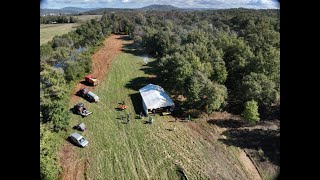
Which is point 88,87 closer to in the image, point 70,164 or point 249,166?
point 70,164

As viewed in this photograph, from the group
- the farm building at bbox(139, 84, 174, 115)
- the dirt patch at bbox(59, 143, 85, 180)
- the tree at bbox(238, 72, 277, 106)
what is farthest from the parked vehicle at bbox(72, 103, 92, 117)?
the tree at bbox(238, 72, 277, 106)

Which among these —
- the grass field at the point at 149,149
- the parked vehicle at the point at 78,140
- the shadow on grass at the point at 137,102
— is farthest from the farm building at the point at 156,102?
the parked vehicle at the point at 78,140

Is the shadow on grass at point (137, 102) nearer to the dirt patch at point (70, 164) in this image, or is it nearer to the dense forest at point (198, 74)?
the dense forest at point (198, 74)

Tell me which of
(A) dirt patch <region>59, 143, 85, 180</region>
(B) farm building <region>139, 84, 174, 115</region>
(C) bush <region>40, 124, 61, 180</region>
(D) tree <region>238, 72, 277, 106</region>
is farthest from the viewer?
(B) farm building <region>139, 84, 174, 115</region>

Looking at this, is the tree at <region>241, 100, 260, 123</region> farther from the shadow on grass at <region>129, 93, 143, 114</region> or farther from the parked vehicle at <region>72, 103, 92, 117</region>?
the parked vehicle at <region>72, 103, 92, 117</region>

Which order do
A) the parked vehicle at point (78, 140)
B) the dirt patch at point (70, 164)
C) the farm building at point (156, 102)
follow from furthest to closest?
1. the farm building at point (156, 102)
2. the parked vehicle at point (78, 140)
3. the dirt patch at point (70, 164)
